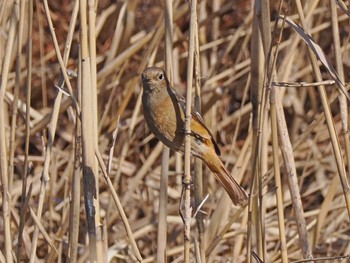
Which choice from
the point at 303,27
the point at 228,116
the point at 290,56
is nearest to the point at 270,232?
the point at 228,116

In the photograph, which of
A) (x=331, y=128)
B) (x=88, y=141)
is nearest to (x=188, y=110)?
(x=88, y=141)

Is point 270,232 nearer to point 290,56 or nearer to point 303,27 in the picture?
point 290,56

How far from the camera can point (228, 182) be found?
7.74 feet

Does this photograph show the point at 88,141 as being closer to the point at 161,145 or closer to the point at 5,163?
the point at 5,163

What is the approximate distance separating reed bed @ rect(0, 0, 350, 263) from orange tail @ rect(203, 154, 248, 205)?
0.16 ft

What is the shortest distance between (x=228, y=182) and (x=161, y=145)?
117 cm

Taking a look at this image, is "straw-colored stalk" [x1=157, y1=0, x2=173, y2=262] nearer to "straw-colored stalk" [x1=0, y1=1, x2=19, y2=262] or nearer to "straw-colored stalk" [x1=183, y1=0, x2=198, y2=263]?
"straw-colored stalk" [x1=183, y1=0, x2=198, y2=263]

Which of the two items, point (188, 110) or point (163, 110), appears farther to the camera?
point (163, 110)

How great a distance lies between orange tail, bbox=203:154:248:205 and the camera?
2346mm

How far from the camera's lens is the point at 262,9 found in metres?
2.03

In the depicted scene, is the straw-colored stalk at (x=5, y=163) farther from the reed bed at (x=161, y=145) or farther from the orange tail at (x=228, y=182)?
the orange tail at (x=228, y=182)

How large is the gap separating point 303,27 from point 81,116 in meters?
0.62

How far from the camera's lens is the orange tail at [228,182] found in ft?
7.70

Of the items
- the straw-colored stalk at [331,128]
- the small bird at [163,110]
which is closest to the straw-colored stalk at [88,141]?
the small bird at [163,110]
